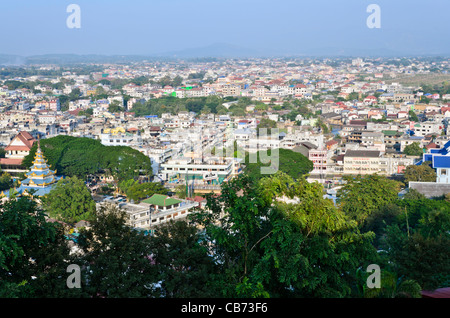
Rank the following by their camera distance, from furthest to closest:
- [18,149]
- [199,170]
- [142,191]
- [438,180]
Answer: [18,149]
[199,170]
[438,180]
[142,191]

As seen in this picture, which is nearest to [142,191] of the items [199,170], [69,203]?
[69,203]

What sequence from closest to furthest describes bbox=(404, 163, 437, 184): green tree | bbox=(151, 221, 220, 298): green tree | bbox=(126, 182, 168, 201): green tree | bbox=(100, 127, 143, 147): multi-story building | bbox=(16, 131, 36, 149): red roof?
bbox=(151, 221, 220, 298): green tree
bbox=(126, 182, 168, 201): green tree
bbox=(404, 163, 437, 184): green tree
bbox=(16, 131, 36, 149): red roof
bbox=(100, 127, 143, 147): multi-story building

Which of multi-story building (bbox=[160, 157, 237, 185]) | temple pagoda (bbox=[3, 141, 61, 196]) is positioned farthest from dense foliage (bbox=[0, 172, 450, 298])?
multi-story building (bbox=[160, 157, 237, 185])

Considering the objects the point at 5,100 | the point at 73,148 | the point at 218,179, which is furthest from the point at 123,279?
the point at 5,100

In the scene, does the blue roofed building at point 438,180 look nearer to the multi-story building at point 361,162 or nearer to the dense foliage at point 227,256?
the multi-story building at point 361,162

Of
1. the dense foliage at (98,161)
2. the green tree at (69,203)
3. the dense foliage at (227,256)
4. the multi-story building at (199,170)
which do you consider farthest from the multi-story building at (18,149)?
the dense foliage at (227,256)

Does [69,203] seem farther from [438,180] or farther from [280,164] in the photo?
[438,180]

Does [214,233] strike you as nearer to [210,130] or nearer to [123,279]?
[123,279]

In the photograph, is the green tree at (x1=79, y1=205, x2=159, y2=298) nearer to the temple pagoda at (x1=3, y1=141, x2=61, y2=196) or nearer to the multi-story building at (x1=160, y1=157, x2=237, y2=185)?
the temple pagoda at (x1=3, y1=141, x2=61, y2=196)
